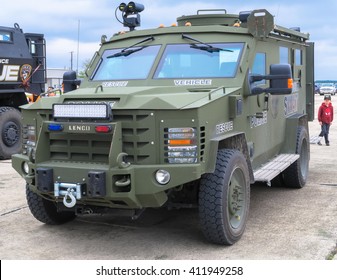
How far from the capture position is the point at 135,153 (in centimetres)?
458

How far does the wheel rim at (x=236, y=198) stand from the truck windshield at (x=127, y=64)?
59.9 inches

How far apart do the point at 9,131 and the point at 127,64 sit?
5.80 meters

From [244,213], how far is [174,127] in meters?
1.35

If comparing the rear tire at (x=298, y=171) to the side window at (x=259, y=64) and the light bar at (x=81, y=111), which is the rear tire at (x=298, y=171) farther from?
the light bar at (x=81, y=111)

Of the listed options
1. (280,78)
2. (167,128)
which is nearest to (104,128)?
(167,128)

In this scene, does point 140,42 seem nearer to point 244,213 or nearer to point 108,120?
point 108,120

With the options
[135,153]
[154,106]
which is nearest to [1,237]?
[135,153]

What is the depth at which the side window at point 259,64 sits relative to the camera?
238 inches

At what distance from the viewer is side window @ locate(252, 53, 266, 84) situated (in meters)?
6.05

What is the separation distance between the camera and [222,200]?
187 inches

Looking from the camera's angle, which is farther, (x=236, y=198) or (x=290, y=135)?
(x=290, y=135)

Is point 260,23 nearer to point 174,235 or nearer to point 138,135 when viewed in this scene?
point 138,135

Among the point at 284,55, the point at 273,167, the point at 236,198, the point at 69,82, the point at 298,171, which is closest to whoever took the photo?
the point at 236,198

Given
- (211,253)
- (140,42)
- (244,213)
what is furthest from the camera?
(140,42)
